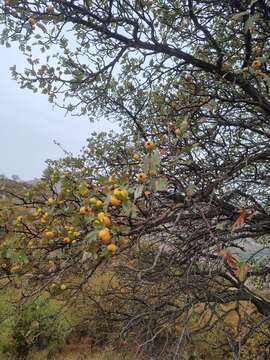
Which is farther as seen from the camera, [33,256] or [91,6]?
[91,6]

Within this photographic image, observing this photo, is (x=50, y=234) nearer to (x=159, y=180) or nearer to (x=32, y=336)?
(x=159, y=180)

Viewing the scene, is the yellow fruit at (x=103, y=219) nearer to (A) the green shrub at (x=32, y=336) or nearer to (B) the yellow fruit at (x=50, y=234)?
(B) the yellow fruit at (x=50, y=234)

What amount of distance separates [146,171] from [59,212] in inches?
34.9

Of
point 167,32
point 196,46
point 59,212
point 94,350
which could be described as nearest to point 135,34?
point 167,32

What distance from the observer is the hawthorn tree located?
1.97 metres

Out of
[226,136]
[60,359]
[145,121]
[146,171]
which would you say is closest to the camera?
[146,171]

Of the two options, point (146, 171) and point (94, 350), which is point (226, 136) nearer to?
point (146, 171)

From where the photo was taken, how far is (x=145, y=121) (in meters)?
5.05

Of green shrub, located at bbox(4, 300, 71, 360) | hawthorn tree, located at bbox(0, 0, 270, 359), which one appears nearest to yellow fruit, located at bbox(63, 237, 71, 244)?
hawthorn tree, located at bbox(0, 0, 270, 359)

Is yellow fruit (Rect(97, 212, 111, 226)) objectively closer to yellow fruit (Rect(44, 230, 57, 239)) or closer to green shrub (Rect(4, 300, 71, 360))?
yellow fruit (Rect(44, 230, 57, 239))

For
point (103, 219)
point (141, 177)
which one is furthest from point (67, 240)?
point (141, 177)

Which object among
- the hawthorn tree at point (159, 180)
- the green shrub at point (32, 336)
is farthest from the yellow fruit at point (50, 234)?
the green shrub at point (32, 336)

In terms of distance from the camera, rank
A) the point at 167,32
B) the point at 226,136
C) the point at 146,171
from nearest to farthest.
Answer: the point at 146,171 < the point at 167,32 < the point at 226,136

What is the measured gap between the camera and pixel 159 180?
161 centimetres
